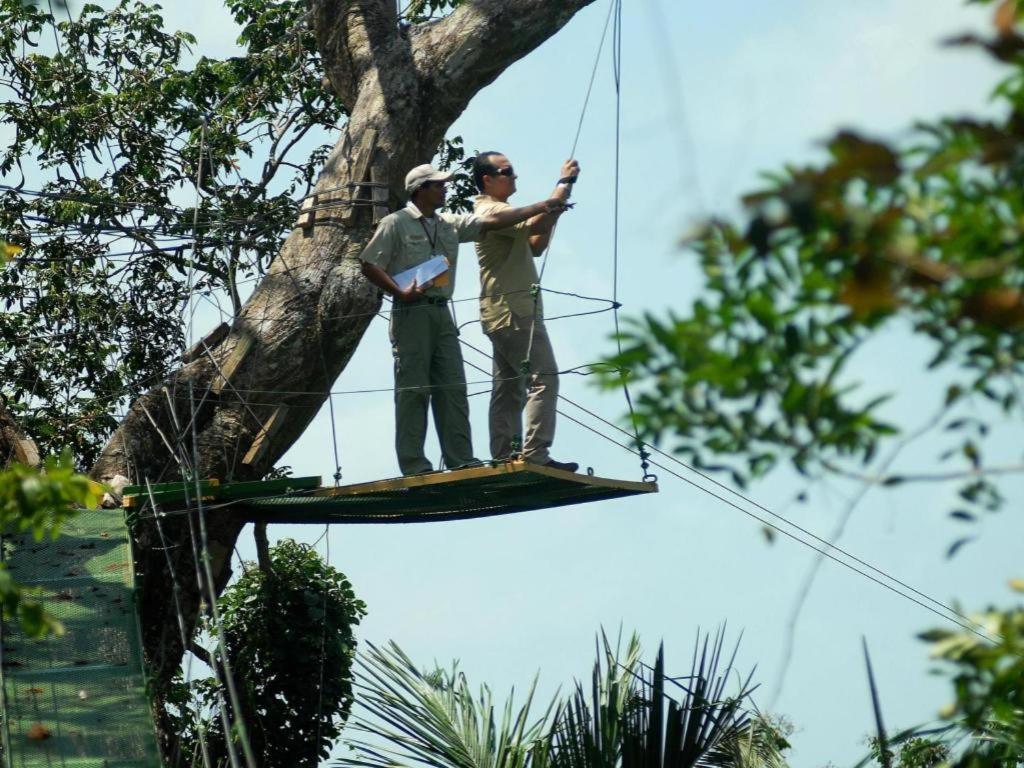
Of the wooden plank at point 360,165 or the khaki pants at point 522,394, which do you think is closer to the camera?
the khaki pants at point 522,394

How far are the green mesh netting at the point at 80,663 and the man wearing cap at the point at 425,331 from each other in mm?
1216

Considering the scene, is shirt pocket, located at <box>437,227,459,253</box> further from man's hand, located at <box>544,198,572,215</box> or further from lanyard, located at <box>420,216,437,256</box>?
man's hand, located at <box>544,198,572,215</box>

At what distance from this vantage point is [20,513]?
4.11 metres

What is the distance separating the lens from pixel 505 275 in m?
6.39

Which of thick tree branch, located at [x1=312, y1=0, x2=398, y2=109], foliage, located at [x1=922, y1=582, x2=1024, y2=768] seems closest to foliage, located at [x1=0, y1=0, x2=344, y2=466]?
thick tree branch, located at [x1=312, y1=0, x2=398, y2=109]

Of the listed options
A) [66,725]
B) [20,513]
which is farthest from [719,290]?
[66,725]

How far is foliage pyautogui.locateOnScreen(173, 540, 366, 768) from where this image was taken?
26.3ft

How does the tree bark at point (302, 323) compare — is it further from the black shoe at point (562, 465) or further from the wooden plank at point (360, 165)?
the black shoe at point (562, 465)

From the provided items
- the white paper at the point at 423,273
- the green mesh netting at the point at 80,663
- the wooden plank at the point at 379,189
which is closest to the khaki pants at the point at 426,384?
the white paper at the point at 423,273

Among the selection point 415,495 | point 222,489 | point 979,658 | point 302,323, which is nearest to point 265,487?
point 222,489

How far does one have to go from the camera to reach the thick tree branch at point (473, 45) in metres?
8.52

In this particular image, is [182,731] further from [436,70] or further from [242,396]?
[436,70]

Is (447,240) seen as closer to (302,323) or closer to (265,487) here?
(265,487)

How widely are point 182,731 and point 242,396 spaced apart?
163 cm
